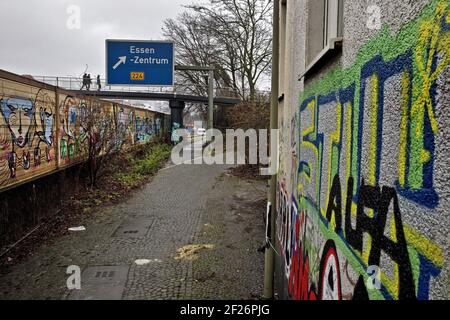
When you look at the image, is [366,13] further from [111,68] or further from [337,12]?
[111,68]

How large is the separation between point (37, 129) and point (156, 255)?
11.1 ft

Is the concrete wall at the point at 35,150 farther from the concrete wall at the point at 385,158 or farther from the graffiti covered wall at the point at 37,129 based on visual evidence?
the concrete wall at the point at 385,158

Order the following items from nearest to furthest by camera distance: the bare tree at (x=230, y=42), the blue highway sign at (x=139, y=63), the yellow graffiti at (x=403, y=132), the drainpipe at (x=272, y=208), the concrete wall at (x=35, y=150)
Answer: the yellow graffiti at (x=403, y=132) → the drainpipe at (x=272, y=208) → the concrete wall at (x=35, y=150) → the blue highway sign at (x=139, y=63) → the bare tree at (x=230, y=42)

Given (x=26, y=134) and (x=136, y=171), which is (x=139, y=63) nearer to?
(x=136, y=171)

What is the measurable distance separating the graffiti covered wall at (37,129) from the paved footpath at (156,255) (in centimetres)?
136

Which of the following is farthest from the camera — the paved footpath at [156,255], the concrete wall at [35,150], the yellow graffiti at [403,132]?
the concrete wall at [35,150]

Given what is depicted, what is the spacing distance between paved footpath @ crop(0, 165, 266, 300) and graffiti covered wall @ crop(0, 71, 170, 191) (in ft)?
4.47

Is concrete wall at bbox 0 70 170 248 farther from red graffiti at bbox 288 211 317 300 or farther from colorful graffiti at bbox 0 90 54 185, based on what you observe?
red graffiti at bbox 288 211 317 300

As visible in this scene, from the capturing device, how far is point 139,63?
1248cm

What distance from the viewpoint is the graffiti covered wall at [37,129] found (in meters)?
5.73

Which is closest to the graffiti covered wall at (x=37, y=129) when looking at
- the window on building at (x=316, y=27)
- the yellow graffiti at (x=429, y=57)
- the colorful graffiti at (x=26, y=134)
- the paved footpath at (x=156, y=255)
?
the colorful graffiti at (x=26, y=134)

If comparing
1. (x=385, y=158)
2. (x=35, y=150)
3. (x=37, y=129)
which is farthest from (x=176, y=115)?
(x=385, y=158)

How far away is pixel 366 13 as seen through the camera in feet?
5.62

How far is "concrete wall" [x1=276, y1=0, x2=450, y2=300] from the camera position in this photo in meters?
1.08
